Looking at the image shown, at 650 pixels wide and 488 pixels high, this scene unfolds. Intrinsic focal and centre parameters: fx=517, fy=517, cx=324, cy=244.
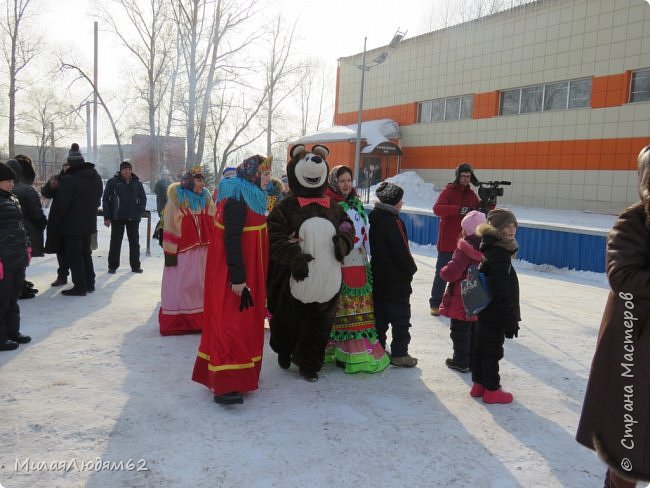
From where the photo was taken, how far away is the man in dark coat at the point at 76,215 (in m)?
6.42

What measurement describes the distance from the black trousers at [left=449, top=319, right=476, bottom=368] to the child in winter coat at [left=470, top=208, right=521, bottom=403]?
545 mm

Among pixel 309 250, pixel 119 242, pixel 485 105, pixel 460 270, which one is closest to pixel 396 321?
pixel 460 270

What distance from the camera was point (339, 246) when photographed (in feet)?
12.3

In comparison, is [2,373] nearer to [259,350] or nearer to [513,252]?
[259,350]

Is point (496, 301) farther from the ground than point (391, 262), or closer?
closer

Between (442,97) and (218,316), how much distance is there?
23480 millimetres

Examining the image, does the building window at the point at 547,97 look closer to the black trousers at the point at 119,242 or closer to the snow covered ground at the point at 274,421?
the snow covered ground at the point at 274,421

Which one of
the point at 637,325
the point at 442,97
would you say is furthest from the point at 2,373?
the point at 442,97

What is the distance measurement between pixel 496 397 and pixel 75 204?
5.39 m

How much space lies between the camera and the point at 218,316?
352 centimetres

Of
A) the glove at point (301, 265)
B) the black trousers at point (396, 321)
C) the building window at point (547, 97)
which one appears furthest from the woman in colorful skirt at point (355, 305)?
the building window at point (547, 97)

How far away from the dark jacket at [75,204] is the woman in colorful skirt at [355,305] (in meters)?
3.76

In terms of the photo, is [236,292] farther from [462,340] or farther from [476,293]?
[462,340]

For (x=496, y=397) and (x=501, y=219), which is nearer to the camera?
(x=501, y=219)
